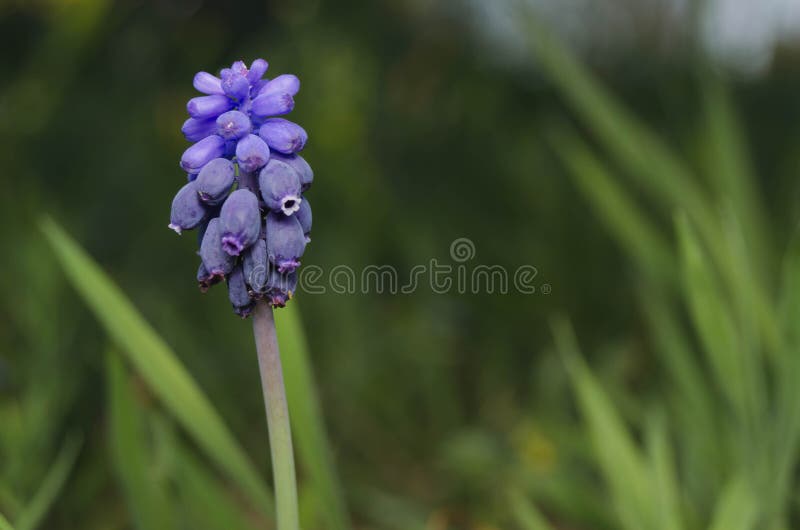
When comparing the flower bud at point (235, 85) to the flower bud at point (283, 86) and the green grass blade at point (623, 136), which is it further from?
the green grass blade at point (623, 136)

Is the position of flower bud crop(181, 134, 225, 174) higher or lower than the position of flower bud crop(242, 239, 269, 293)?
higher

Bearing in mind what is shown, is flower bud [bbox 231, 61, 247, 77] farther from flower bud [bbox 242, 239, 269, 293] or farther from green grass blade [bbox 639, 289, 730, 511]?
green grass blade [bbox 639, 289, 730, 511]

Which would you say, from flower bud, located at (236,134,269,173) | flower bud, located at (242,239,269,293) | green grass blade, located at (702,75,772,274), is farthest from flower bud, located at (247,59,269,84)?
green grass blade, located at (702,75,772,274)

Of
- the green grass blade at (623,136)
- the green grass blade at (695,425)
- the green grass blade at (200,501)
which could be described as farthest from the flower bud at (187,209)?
the green grass blade at (623,136)

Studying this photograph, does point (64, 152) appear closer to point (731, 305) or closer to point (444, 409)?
point (444, 409)

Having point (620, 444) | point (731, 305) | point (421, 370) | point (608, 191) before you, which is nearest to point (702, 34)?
point (608, 191)

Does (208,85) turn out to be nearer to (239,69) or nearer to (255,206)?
(239,69)

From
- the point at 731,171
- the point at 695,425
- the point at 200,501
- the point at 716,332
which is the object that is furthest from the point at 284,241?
the point at 731,171
